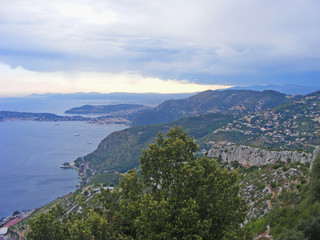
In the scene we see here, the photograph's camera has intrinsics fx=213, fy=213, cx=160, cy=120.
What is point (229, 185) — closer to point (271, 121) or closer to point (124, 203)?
point (124, 203)

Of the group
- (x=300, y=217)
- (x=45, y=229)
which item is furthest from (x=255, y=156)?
(x=45, y=229)

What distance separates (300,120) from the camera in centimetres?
10106

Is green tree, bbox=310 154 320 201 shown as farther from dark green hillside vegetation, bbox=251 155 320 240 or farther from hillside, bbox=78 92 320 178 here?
hillside, bbox=78 92 320 178

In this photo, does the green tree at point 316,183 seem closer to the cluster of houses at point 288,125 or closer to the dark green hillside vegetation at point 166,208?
the dark green hillside vegetation at point 166,208

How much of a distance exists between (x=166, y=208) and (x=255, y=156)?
23.1 metres

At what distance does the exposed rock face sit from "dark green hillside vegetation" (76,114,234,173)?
80.4 m

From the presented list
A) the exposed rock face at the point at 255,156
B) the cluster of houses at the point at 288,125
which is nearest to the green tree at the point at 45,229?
the exposed rock face at the point at 255,156

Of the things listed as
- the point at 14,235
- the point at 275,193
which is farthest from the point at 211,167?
the point at 14,235

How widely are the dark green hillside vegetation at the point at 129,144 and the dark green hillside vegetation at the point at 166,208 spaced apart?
324ft

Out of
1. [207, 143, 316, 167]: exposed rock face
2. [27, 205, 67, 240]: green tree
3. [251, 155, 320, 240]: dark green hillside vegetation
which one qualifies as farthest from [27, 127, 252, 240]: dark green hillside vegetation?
[207, 143, 316, 167]: exposed rock face

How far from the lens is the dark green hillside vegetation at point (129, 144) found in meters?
117

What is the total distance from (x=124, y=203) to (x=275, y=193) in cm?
1488

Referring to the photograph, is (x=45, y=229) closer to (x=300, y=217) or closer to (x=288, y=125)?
(x=300, y=217)

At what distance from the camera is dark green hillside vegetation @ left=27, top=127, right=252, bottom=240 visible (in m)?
8.91
